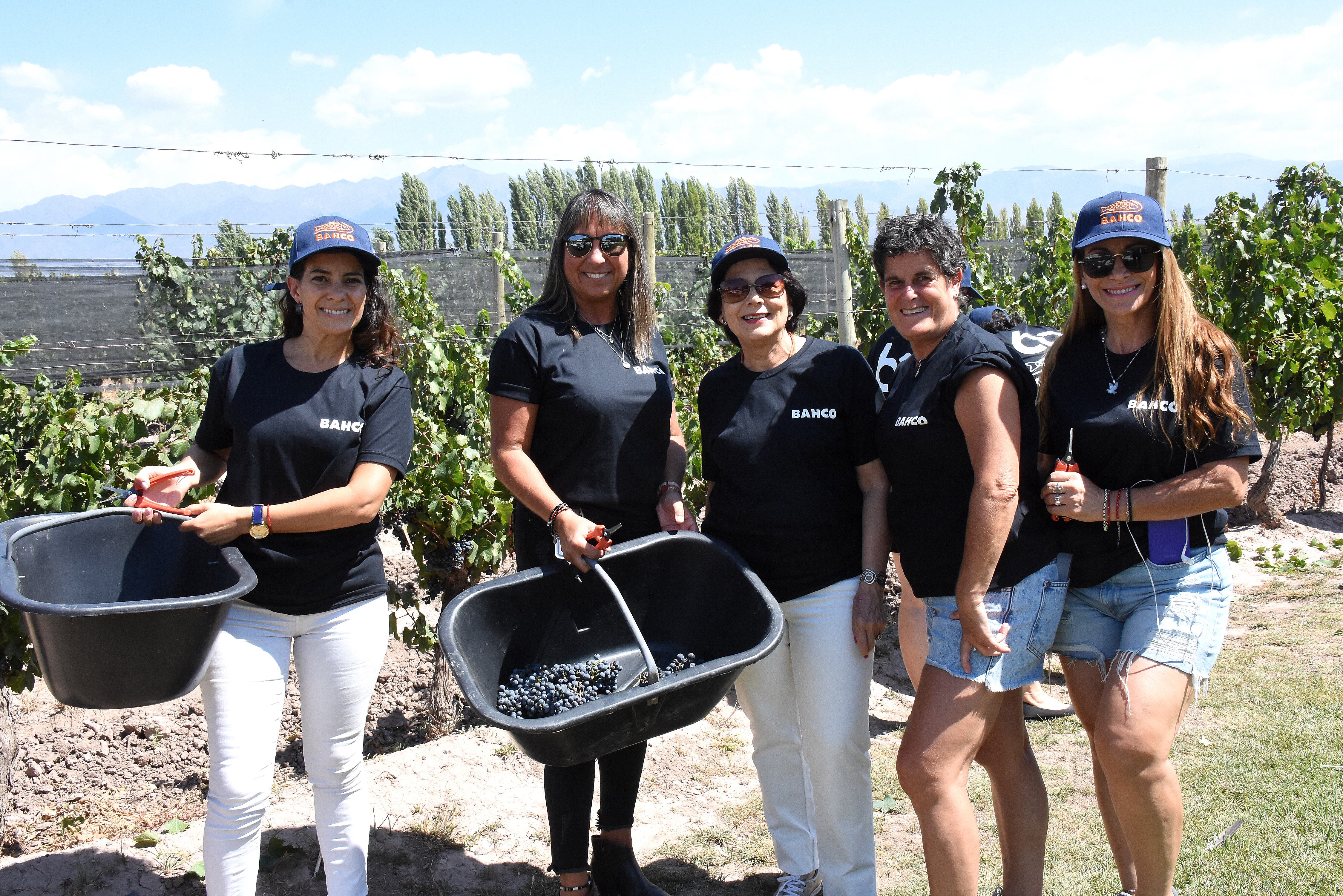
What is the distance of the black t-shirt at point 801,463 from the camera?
2.34 metres

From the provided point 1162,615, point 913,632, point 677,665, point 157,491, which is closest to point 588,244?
point 677,665

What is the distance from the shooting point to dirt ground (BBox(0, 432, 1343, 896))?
2822 mm

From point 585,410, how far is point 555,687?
0.67 m

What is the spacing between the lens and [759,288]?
2342 mm

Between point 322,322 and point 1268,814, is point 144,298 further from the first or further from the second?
point 1268,814

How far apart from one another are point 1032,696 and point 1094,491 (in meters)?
2.26

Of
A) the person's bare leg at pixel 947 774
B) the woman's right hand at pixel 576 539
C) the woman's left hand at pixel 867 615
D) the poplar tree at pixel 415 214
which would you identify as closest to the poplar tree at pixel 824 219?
the woman's left hand at pixel 867 615

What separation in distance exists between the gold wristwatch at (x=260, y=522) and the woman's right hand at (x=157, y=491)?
21cm

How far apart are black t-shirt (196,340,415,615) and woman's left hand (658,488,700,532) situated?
25.9 inches

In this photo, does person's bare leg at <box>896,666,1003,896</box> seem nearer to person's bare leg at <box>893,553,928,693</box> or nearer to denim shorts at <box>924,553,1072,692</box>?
denim shorts at <box>924,553,1072,692</box>

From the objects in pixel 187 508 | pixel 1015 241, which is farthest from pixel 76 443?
pixel 1015 241

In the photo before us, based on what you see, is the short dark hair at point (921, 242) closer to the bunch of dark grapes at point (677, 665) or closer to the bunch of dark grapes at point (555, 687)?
the bunch of dark grapes at point (677, 665)

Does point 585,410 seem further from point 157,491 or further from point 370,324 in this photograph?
point 157,491

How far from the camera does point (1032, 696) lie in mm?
4004
